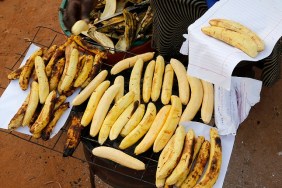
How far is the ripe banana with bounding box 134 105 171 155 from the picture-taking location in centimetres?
264

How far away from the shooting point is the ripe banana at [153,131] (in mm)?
2641

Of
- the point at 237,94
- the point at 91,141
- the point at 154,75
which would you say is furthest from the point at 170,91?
the point at 91,141

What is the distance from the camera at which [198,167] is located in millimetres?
2496

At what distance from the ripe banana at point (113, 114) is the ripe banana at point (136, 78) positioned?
66 millimetres

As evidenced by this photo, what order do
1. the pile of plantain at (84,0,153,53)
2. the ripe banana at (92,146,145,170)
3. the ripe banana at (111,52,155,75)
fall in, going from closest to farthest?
1. the ripe banana at (92,146,145,170)
2. the ripe banana at (111,52,155,75)
3. the pile of plantain at (84,0,153,53)

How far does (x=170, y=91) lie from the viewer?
2.94 meters

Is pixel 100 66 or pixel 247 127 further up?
pixel 100 66

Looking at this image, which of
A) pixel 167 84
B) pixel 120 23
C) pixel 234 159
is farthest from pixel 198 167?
pixel 120 23

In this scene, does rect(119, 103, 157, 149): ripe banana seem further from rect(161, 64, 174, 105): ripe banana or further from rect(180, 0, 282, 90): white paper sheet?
rect(180, 0, 282, 90): white paper sheet

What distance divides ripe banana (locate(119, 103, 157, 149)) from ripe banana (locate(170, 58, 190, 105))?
0.27 meters

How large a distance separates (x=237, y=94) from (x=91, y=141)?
4.00 feet

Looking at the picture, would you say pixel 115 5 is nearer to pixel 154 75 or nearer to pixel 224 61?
pixel 154 75

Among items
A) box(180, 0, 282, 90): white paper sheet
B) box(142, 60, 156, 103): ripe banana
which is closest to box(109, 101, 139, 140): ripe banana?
box(142, 60, 156, 103): ripe banana

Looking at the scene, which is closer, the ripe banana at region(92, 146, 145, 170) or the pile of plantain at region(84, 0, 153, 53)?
the ripe banana at region(92, 146, 145, 170)
